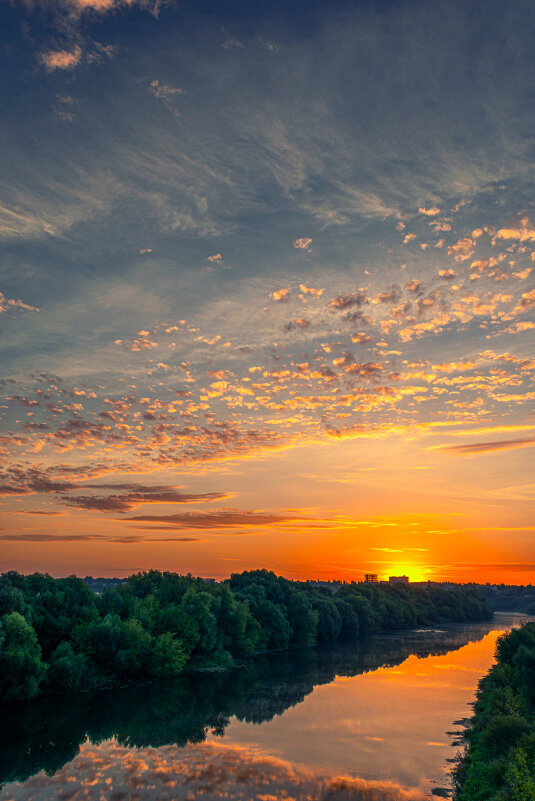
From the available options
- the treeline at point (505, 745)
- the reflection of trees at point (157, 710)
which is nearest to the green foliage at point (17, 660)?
the reflection of trees at point (157, 710)

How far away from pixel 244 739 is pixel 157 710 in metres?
14.7

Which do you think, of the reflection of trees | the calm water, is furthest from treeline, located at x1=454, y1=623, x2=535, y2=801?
the reflection of trees

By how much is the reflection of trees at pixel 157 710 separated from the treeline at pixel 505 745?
20480 mm

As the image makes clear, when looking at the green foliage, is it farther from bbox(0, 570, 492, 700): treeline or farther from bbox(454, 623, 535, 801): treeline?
bbox(454, 623, 535, 801): treeline

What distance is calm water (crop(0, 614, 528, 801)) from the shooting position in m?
33.7

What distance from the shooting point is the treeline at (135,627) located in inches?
2287

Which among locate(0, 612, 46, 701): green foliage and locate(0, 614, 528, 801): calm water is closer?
locate(0, 614, 528, 801): calm water

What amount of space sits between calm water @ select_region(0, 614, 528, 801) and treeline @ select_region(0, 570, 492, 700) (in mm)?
3495

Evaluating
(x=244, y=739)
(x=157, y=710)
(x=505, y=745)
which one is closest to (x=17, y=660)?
(x=157, y=710)

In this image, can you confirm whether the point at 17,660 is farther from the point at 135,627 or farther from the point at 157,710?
the point at 135,627

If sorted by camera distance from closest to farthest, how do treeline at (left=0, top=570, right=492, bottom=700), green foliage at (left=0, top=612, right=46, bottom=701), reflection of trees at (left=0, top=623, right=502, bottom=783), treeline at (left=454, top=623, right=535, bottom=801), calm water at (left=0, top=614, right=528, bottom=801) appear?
treeline at (left=454, top=623, right=535, bottom=801)
calm water at (left=0, top=614, right=528, bottom=801)
reflection of trees at (left=0, top=623, right=502, bottom=783)
green foliage at (left=0, top=612, right=46, bottom=701)
treeline at (left=0, top=570, right=492, bottom=700)

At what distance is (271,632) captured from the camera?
112500 millimetres

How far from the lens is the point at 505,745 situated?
110 ft

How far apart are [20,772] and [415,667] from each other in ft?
226
